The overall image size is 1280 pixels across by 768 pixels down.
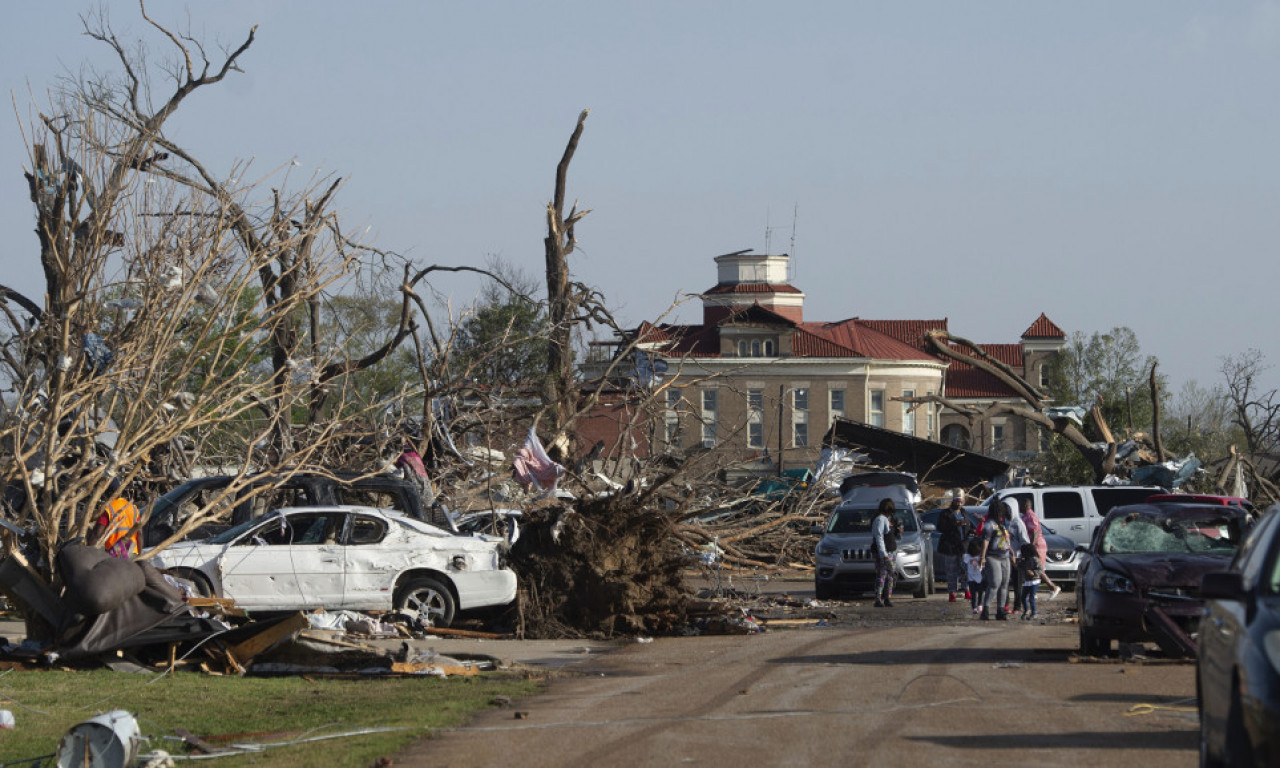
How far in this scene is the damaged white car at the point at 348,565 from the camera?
16453mm

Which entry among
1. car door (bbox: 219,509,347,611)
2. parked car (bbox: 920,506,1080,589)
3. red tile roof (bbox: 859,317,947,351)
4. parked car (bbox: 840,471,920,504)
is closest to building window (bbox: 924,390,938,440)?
red tile roof (bbox: 859,317,947,351)

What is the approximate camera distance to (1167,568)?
13.0 meters

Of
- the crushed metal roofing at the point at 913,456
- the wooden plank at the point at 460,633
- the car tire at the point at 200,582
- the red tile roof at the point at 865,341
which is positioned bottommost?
the wooden plank at the point at 460,633

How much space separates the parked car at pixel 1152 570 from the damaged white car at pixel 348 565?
6.65m

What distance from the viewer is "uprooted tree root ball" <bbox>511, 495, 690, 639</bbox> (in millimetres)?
16641

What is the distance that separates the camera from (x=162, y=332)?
45.1 feet

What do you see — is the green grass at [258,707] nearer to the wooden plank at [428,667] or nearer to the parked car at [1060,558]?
the wooden plank at [428,667]

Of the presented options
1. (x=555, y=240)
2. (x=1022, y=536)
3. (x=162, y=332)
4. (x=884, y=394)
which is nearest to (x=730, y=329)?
(x=884, y=394)

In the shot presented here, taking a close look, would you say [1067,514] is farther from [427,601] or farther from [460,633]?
[427,601]

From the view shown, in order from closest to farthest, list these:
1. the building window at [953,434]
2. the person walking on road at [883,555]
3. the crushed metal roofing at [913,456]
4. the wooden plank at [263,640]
Result: the wooden plank at [263,640] → the person walking on road at [883,555] → the crushed metal roofing at [913,456] → the building window at [953,434]

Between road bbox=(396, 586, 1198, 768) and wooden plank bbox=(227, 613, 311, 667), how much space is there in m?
2.45

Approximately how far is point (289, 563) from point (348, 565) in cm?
66

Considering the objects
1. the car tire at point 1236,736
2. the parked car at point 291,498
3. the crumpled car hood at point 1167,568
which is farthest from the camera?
the parked car at point 291,498

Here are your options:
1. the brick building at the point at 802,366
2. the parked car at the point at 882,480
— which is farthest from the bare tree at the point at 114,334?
the brick building at the point at 802,366
